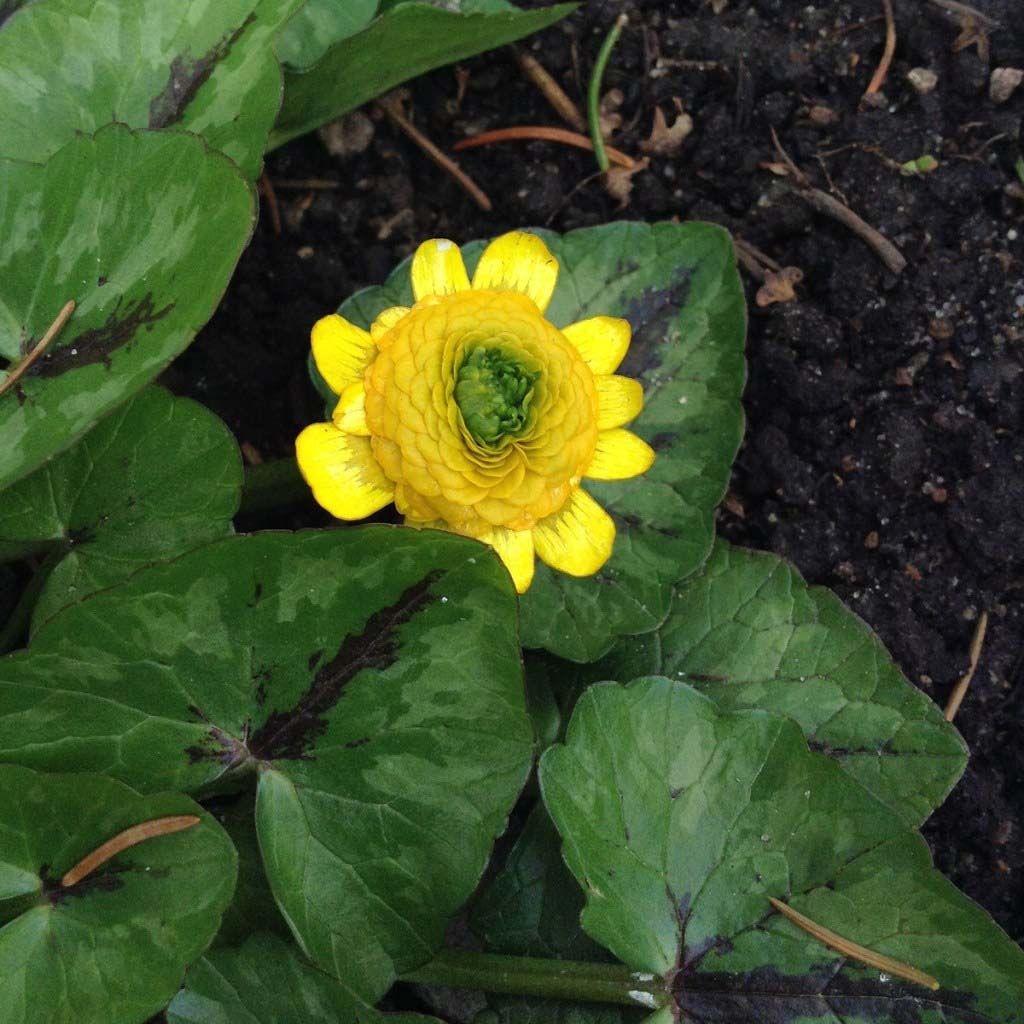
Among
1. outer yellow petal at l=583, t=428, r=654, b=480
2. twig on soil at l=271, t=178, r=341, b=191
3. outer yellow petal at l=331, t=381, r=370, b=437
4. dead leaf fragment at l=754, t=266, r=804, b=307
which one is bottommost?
dead leaf fragment at l=754, t=266, r=804, b=307

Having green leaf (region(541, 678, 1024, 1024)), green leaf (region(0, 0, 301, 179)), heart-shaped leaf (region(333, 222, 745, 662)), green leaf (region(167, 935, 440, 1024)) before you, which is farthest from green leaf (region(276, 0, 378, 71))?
green leaf (region(167, 935, 440, 1024))

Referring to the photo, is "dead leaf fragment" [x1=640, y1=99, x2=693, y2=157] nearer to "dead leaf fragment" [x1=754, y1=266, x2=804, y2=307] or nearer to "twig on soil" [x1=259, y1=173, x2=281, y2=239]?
"dead leaf fragment" [x1=754, y1=266, x2=804, y2=307]

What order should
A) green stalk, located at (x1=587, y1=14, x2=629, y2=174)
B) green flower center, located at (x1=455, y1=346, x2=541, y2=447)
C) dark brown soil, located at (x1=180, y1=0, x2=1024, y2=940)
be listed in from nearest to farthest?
green flower center, located at (x1=455, y1=346, x2=541, y2=447)
dark brown soil, located at (x1=180, y1=0, x2=1024, y2=940)
green stalk, located at (x1=587, y1=14, x2=629, y2=174)

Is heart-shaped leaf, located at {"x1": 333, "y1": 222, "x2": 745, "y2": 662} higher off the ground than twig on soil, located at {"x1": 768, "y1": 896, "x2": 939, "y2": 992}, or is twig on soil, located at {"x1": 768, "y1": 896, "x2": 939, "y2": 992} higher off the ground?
heart-shaped leaf, located at {"x1": 333, "y1": 222, "x2": 745, "y2": 662}

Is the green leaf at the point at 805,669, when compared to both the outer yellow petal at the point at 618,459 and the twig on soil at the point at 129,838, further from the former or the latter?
the twig on soil at the point at 129,838

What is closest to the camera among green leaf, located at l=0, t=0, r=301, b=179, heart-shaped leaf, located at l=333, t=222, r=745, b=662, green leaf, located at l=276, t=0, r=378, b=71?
green leaf, located at l=0, t=0, r=301, b=179

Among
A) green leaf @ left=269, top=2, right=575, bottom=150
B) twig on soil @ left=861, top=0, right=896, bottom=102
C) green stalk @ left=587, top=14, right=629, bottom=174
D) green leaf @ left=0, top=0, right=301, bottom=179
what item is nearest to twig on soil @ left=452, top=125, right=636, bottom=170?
green stalk @ left=587, top=14, right=629, bottom=174

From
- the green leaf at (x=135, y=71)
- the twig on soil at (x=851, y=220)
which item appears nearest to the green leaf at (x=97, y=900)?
the green leaf at (x=135, y=71)

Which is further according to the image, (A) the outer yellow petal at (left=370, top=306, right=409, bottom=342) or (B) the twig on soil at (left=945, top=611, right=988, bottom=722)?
(B) the twig on soil at (left=945, top=611, right=988, bottom=722)
